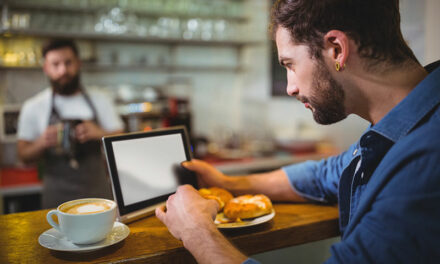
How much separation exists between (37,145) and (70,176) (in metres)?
0.30

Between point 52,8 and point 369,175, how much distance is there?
3.70 metres

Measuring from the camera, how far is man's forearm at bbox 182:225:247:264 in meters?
0.86

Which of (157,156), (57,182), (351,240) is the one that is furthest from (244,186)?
(57,182)

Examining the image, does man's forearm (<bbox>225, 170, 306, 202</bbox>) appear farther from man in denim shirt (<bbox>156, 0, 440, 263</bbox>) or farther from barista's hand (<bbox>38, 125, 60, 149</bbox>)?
barista's hand (<bbox>38, 125, 60, 149</bbox>)

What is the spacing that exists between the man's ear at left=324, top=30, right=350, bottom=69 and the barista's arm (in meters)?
1.96

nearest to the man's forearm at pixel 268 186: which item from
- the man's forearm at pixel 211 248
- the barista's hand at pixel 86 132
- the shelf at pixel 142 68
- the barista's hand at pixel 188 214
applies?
the barista's hand at pixel 188 214

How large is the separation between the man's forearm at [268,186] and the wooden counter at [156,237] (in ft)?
0.18

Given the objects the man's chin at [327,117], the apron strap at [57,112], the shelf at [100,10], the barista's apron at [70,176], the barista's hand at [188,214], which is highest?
the shelf at [100,10]

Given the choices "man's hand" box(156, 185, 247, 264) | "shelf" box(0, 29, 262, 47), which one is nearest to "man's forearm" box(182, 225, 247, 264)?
"man's hand" box(156, 185, 247, 264)

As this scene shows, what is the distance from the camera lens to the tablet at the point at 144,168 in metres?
1.07

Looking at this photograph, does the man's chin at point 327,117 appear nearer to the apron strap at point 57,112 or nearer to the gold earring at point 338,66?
the gold earring at point 338,66

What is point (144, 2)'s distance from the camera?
4.16 meters

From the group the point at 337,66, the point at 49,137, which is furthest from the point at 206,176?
the point at 49,137

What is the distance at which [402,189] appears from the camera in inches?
28.8
